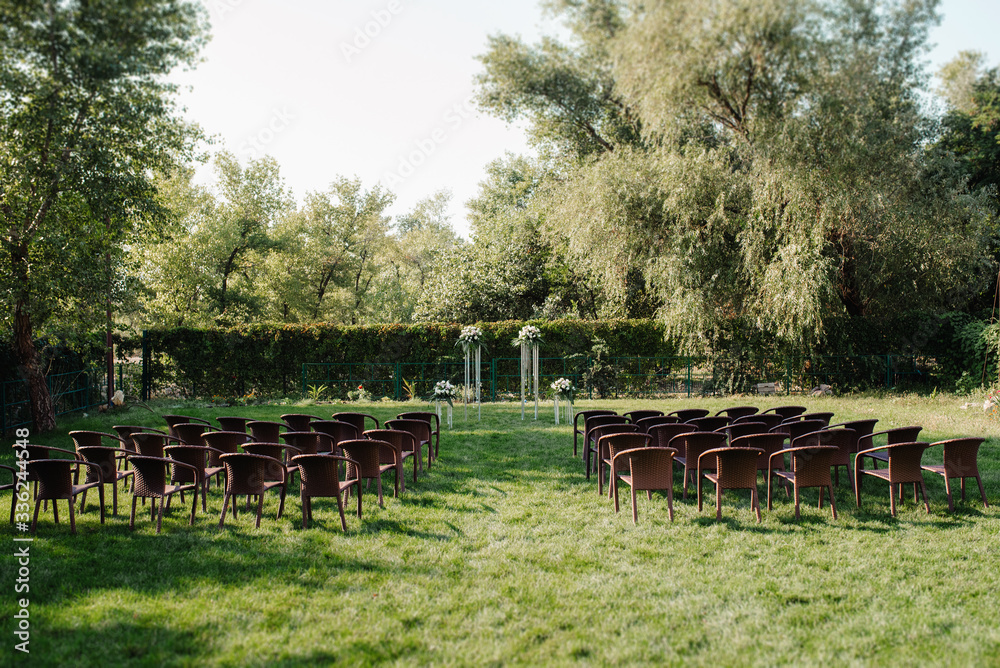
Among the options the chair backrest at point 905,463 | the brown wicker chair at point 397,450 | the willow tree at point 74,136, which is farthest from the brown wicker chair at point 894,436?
the willow tree at point 74,136

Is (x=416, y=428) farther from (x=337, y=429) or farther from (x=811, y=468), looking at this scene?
(x=811, y=468)

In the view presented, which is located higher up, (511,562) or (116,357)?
(116,357)

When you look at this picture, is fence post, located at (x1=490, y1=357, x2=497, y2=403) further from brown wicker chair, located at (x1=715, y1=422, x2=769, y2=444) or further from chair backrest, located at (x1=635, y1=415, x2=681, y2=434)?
brown wicker chair, located at (x1=715, y1=422, x2=769, y2=444)

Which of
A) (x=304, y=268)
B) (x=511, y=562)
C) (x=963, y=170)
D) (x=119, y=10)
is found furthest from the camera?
(x=304, y=268)

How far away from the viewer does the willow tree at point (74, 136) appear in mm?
7422

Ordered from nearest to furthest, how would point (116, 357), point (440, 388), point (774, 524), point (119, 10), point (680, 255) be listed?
1. point (774, 524)
2. point (119, 10)
3. point (440, 388)
4. point (680, 255)
5. point (116, 357)

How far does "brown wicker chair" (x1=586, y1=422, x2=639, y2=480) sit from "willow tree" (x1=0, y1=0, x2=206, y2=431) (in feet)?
25.1

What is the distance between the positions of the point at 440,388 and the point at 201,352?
12039 millimetres

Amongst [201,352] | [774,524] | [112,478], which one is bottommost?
[774,524]

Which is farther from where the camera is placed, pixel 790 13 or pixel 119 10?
pixel 790 13

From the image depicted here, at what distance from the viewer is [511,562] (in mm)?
4781

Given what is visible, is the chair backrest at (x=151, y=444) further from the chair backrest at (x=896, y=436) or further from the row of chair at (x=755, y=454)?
the chair backrest at (x=896, y=436)

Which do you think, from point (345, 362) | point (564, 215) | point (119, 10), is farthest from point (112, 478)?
point (564, 215)

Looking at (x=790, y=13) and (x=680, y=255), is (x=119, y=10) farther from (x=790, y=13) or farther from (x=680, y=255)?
(x=680, y=255)
